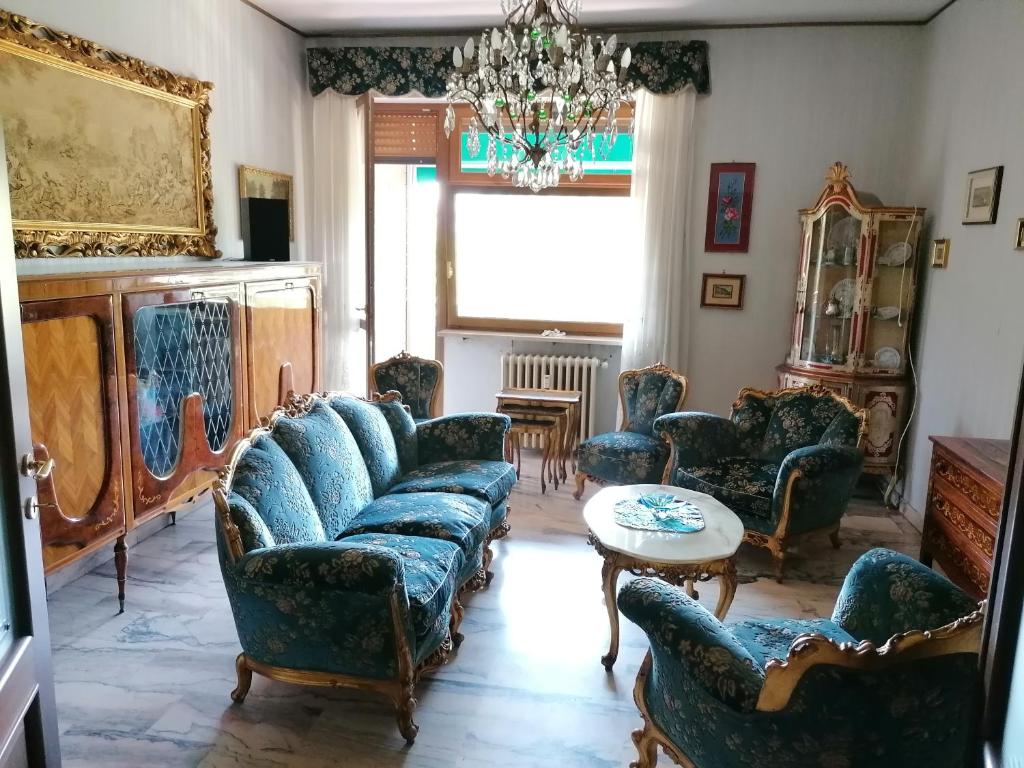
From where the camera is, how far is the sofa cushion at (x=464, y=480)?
125 inches

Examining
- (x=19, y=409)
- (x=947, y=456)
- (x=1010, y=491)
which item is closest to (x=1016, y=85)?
(x=947, y=456)

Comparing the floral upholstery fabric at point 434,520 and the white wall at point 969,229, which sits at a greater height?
the white wall at point 969,229

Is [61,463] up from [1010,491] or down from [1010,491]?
down

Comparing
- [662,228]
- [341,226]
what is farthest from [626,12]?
[341,226]

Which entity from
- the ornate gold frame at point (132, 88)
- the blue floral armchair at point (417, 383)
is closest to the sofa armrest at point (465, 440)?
the blue floral armchair at point (417, 383)

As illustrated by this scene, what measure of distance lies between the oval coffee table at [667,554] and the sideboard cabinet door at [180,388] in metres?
1.88

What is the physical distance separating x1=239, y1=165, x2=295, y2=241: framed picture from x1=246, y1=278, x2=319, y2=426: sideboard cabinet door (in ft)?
2.26

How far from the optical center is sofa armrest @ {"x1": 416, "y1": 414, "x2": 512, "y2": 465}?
361 cm

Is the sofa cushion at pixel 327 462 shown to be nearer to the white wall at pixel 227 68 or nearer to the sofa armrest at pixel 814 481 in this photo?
the white wall at pixel 227 68

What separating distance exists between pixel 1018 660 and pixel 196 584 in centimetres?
310

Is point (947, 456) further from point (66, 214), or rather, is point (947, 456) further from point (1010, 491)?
point (66, 214)

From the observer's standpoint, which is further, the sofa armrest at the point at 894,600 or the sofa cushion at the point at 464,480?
the sofa cushion at the point at 464,480

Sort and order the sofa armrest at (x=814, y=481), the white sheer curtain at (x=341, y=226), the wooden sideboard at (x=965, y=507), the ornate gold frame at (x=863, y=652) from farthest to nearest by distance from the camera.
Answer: the white sheer curtain at (x=341, y=226) → the sofa armrest at (x=814, y=481) → the wooden sideboard at (x=965, y=507) → the ornate gold frame at (x=863, y=652)

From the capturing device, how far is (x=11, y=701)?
1286 millimetres
